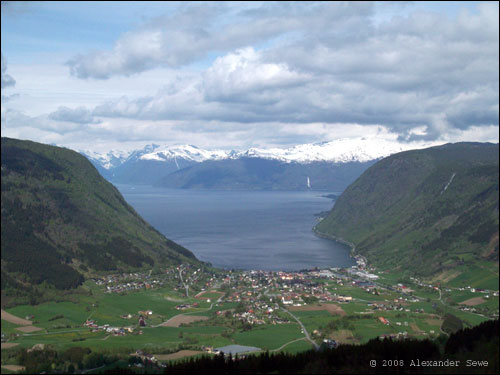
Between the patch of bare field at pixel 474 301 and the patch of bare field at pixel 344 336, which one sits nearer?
the patch of bare field at pixel 344 336

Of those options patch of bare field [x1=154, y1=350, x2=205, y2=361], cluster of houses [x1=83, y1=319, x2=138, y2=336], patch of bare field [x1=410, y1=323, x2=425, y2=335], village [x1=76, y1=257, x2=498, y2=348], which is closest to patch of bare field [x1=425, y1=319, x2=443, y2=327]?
patch of bare field [x1=410, y1=323, x2=425, y2=335]

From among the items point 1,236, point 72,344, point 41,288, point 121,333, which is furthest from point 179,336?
point 1,236

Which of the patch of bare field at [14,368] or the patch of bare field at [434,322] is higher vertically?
the patch of bare field at [14,368]

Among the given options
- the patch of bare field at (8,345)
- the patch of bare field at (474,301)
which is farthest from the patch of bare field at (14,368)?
the patch of bare field at (474,301)

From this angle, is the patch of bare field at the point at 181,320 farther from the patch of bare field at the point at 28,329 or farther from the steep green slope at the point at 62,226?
the steep green slope at the point at 62,226

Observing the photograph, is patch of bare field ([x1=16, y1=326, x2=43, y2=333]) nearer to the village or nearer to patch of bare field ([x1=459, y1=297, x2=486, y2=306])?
the village

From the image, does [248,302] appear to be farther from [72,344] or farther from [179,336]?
[72,344]

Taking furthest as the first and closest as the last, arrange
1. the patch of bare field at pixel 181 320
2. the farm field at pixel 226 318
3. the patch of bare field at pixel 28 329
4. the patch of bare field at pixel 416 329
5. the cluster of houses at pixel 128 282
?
the cluster of houses at pixel 128 282, the patch of bare field at pixel 181 320, the patch of bare field at pixel 28 329, the patch of bare field at pixel 416 329, the farm field at pixel 226 318

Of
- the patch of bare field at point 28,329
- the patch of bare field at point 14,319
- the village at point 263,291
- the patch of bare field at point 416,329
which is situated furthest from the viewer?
the village at point 263,291
